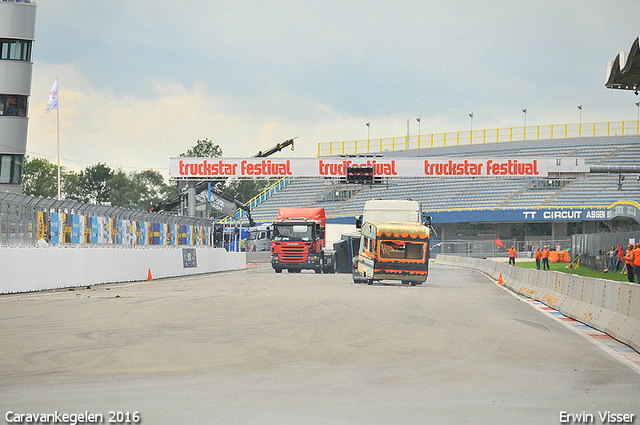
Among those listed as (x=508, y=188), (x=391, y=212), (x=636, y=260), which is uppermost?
(x=508, y=188)

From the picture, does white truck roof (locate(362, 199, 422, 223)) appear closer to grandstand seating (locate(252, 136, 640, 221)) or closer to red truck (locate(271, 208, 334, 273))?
red truck (locate(271, 208, 334, 273))

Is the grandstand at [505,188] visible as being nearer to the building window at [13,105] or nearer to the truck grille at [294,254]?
the building window at [13,105]

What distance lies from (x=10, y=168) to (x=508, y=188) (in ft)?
146

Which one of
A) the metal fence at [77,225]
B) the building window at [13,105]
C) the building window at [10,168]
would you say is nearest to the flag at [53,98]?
the building window at [13,105]

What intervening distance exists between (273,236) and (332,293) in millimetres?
20264

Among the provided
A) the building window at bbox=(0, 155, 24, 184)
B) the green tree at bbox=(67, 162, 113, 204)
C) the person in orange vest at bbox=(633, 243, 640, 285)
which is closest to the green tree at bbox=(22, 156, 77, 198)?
the green tree at bbox=(67, 162, 113, 204)

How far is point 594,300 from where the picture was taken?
1573 centimetres

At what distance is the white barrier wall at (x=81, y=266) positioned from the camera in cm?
2297

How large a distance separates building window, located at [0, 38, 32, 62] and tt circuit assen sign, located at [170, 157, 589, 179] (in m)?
11.8

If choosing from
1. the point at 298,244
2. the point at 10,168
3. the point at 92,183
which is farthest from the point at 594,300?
the point at 92,183

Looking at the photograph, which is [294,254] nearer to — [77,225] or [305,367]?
[77,225]

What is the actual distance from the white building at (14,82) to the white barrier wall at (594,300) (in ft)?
126

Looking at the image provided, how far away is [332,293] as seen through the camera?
79.3 feet

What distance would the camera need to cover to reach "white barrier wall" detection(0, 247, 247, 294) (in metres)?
23.0
